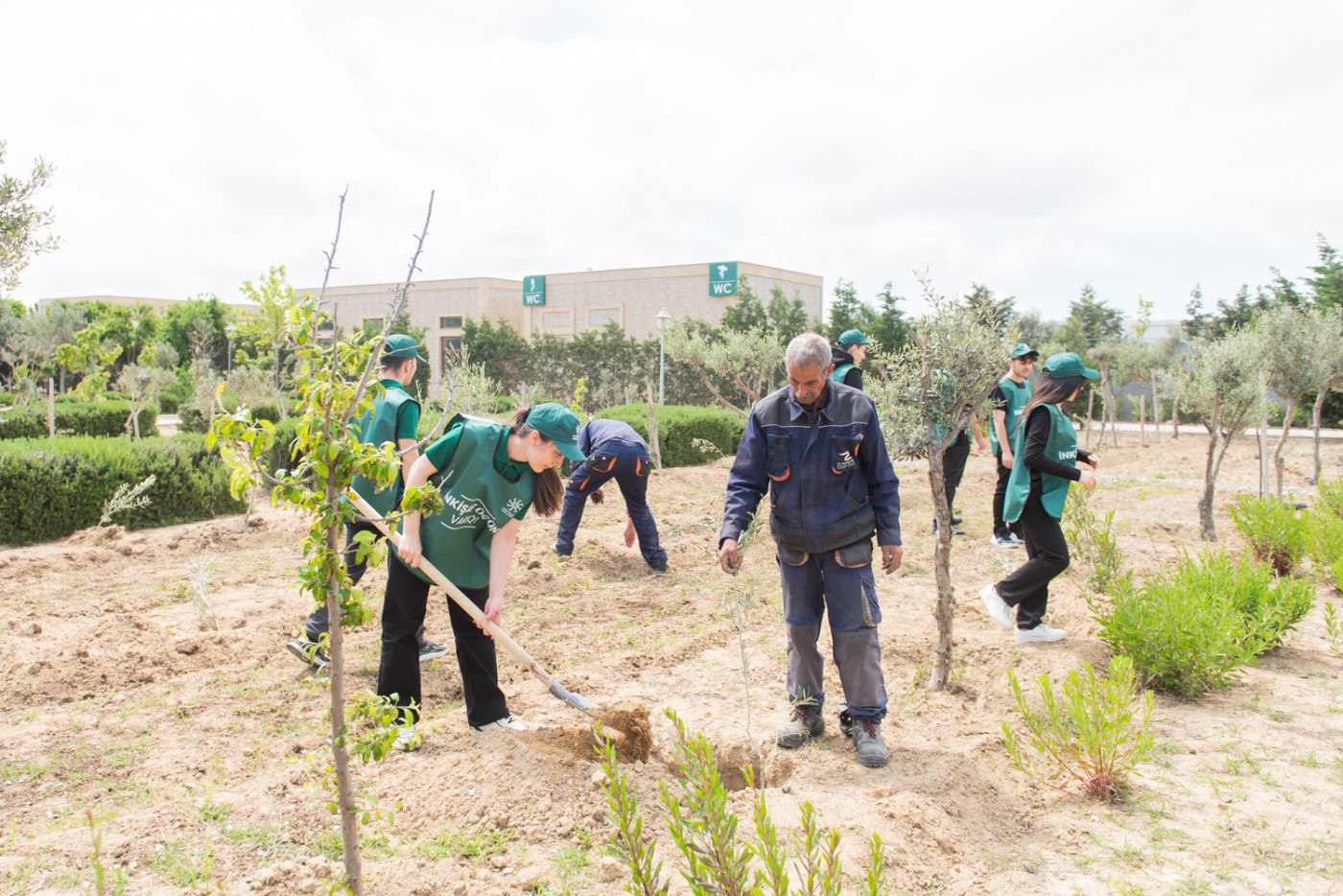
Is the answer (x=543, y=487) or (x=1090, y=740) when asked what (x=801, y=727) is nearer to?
(x=1090, y=740)

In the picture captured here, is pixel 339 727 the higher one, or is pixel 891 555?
pixel 891 555

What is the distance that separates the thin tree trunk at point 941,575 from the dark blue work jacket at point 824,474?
422 mm

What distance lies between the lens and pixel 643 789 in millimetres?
2963

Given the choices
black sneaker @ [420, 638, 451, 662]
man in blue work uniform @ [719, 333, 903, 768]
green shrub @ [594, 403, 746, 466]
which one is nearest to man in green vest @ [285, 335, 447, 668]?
black sneaker @ [420, 638, 451, 662]

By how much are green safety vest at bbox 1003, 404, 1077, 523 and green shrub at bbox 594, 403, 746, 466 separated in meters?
8.35

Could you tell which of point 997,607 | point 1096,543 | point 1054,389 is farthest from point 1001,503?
point 1054,389

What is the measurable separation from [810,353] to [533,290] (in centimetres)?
3692

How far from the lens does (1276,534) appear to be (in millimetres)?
6199

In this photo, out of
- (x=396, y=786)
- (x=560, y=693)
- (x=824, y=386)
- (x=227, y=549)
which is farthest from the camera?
(x=227, y=549)

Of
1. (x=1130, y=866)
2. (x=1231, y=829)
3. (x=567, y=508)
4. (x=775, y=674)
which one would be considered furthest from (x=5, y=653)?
(x=1231, y=829)

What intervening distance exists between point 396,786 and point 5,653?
2.91 metres

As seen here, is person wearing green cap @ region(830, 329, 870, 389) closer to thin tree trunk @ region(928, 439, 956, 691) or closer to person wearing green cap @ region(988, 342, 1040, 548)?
person wearing green cap @ region(988, 342, 1040, 548)

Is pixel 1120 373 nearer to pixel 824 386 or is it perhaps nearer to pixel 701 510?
pixel 701 510

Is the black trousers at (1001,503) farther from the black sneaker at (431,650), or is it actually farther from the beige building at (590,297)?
the beige building at (590,297)
